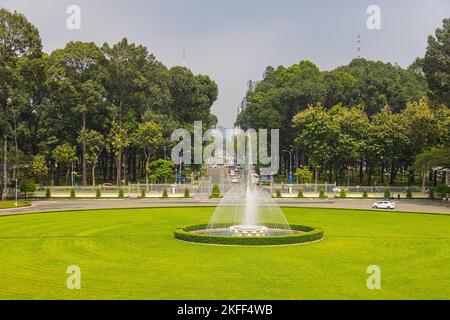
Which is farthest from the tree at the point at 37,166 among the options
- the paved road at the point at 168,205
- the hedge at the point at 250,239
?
the hedge at the point at 250,239

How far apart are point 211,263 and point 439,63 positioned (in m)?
57.7

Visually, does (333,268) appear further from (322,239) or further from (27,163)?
(27,163)

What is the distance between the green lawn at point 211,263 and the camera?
71.3 feet

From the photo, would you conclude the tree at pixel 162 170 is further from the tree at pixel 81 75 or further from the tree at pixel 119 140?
the tree at pixel 81 75

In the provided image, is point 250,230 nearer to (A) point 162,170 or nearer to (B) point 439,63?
(B) point 439,63

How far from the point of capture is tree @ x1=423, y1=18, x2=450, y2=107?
2852 inches

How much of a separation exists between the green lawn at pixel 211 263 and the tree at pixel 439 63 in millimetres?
34198

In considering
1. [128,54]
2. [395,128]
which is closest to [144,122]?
[128,54]

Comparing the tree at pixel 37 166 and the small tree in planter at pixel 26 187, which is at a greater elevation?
the tree at pixel 37 166

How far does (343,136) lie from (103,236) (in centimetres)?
7011

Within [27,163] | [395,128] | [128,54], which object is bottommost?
[27,163]

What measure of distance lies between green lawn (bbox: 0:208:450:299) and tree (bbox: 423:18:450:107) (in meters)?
34.2

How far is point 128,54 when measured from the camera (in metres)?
106

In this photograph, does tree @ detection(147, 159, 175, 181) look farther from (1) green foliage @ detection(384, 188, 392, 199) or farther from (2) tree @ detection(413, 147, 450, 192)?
(2) tree @ detection(413, 147, 450, 192)
